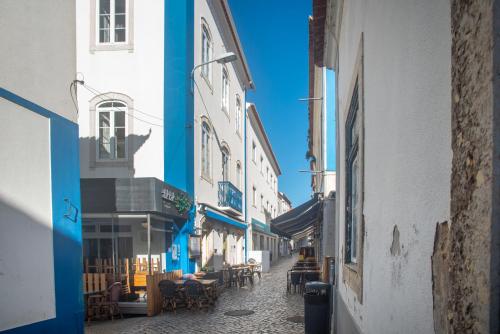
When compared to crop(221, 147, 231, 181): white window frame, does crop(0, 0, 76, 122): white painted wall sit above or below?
above

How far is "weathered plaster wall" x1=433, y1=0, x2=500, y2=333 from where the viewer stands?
1083 millimetres

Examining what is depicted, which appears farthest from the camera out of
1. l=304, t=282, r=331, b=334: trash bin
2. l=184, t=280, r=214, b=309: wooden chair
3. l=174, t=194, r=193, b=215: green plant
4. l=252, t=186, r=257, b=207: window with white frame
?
l=252, t=186, r=257, b=207: window with white frame

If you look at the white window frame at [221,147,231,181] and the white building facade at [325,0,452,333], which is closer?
the white building facade at [325,0,452,333]

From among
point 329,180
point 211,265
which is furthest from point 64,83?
point 211,265

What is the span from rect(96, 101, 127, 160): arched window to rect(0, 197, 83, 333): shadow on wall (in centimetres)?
747

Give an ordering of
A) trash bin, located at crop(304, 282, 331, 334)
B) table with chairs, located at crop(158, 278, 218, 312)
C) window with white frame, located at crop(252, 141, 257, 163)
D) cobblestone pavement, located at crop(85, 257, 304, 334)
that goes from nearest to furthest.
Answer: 1. trash bin, located at crop(304, 282, 331, 334)
2. cobblestone pavement, located at crop(85, 257, 304, 334)
3. table with chairs, located at crop(158, 278, 218, 312)
4. window with white frame, located at crop(252, 141, 257, 163)

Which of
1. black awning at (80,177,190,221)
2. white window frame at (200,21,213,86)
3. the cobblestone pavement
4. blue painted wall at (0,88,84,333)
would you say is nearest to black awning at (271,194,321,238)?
the cobblestone pavement

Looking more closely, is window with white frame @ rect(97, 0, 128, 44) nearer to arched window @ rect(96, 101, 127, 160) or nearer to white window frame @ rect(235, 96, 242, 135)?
arched window @ rect(96, 101, 127, 160)

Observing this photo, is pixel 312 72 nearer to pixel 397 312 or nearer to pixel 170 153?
pixel 170 153

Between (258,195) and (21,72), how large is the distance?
2847 cm

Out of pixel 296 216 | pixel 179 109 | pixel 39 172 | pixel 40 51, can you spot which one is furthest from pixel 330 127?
pixel 39 172

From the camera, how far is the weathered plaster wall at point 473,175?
1.08 m

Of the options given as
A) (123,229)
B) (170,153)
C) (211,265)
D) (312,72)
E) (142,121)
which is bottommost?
(211,265)

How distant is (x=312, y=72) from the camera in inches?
701
